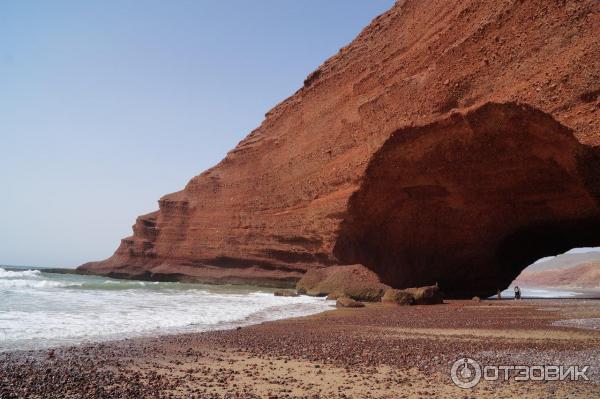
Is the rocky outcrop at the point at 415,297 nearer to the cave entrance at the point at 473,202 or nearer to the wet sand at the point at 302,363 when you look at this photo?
the cave entrance at the point at 473,202

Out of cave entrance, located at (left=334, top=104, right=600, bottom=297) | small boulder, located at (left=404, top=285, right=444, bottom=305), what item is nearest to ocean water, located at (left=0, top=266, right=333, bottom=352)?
small boulder, located at (left=404, top=285, right=444, bottom=305)

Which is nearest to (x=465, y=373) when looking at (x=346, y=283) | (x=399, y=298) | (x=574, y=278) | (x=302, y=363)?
(x=302, y=363)

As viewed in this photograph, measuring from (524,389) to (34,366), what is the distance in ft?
18.5

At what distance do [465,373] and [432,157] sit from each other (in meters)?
15.2

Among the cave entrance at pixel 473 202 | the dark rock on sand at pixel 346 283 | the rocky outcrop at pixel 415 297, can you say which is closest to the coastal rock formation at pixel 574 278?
the cave entrance at pixel 473 202

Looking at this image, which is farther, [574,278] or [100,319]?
[574,278]

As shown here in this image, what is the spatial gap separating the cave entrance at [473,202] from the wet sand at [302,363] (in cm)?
872

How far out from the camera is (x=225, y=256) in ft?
120

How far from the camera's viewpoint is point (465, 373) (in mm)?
5473

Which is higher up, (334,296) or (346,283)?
(346,283)

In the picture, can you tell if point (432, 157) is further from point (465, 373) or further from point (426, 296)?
point (465, 373)

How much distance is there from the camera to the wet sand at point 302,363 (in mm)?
4848

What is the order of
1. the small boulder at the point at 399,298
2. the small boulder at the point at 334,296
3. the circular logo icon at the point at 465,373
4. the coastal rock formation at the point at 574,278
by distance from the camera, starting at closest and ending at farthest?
1. the circular logo icon at the point at 465,373
2. the small boulder at the point at 399,298
3. the small boulder at the point at 334,296
4. the coastal rock formation at the point at 574,278

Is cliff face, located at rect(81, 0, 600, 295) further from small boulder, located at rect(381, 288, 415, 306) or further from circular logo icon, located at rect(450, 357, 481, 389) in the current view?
circular logo icon, located at rect(450, 357, 481, 389)
